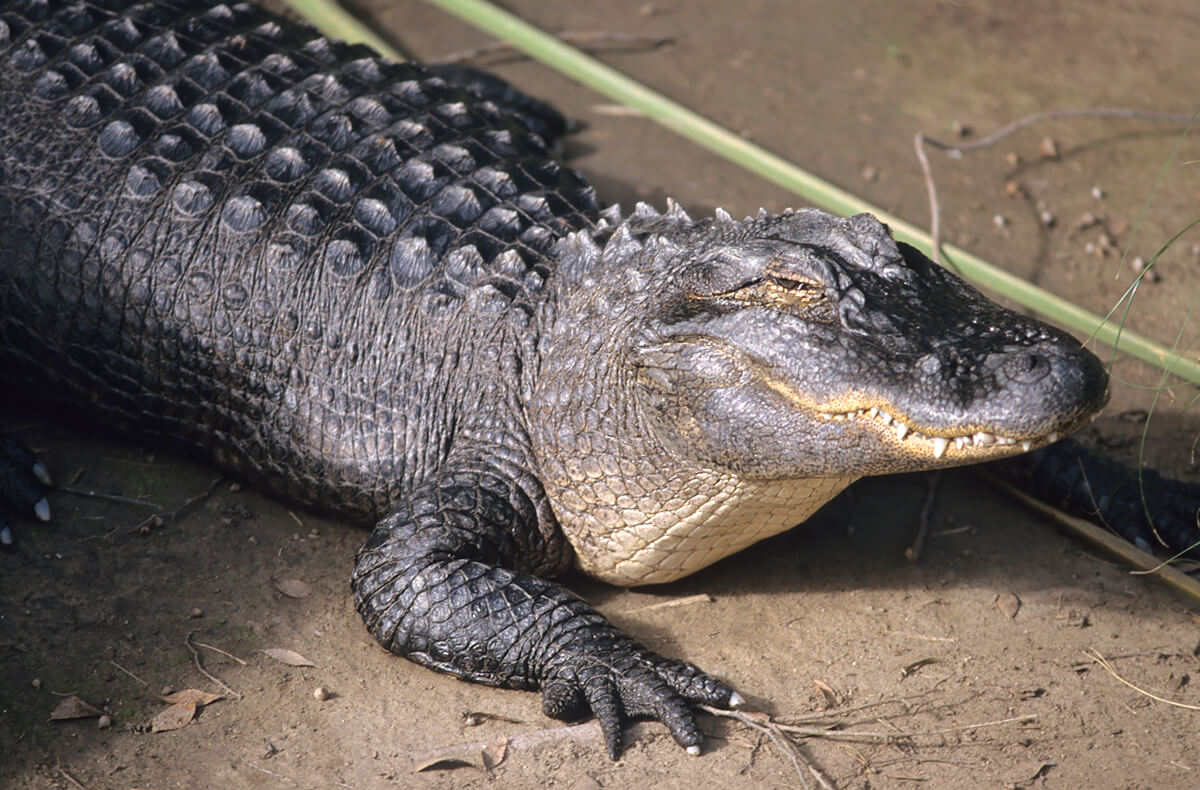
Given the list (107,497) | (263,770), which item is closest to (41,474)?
(107,497)

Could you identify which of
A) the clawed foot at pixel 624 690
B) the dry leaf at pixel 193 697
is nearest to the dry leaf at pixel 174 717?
the dry leaf at pixel 193 697

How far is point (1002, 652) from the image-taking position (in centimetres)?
361

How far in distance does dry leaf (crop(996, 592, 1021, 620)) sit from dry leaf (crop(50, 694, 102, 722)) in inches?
120

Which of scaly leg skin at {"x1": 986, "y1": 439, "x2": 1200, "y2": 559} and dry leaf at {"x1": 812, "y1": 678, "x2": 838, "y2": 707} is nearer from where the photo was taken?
dry leaf at {"x1": 812, "y1": 678, "x2": 838, "y2": 707}

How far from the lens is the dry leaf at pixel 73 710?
3148mm

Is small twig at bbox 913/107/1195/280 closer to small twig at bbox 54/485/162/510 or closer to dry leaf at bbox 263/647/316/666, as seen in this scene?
dry leaf at bbox 263/647/316/666

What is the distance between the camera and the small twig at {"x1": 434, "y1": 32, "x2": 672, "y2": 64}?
20.9ft

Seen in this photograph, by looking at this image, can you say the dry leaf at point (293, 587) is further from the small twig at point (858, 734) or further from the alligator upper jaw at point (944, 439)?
the alligator upper jaw at point (944, 439)

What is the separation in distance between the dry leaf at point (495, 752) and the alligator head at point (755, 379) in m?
0.75

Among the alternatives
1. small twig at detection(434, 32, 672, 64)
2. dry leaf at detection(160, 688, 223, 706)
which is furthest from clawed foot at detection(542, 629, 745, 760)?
small twig at detection(434, 32, 672, 64)

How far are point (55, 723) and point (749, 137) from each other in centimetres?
444

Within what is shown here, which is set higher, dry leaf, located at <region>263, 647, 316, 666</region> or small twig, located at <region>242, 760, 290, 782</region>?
dry leaf, located at <region>263, 647, 316, 666</region>

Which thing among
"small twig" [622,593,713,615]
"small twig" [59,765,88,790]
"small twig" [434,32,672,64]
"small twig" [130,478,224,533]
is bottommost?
"small twig" [59,765,88,790]

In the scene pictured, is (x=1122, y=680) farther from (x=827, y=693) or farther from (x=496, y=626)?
(x=496, y=626)
